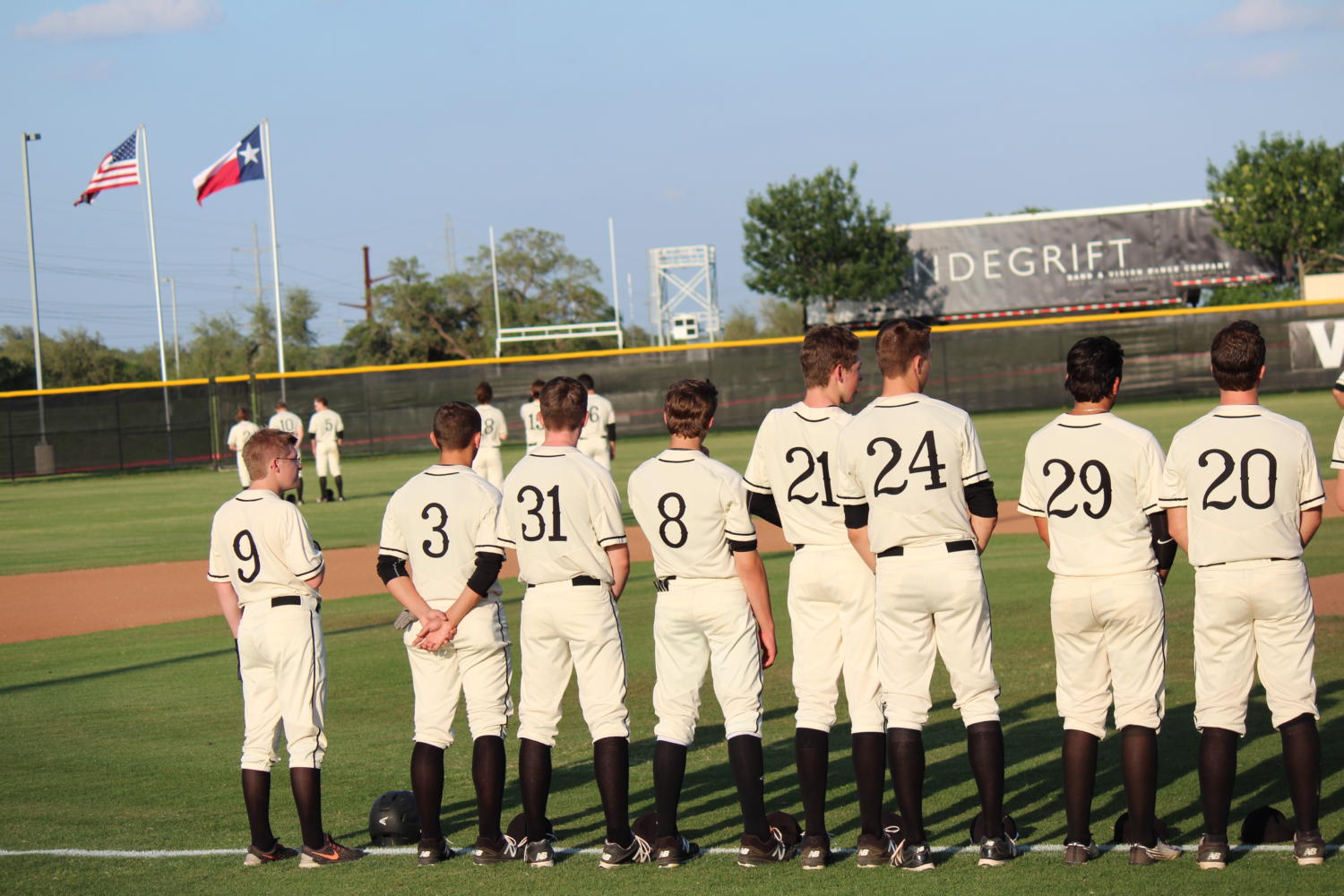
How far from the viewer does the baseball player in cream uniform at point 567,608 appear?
→ 17.8 ft

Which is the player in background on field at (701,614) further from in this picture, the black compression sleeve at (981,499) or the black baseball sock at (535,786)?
the black compression sleeve at (981,499)

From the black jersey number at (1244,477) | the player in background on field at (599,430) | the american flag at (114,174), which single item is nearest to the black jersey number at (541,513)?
the black jersey number at (1244,477)

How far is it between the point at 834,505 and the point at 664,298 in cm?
7257

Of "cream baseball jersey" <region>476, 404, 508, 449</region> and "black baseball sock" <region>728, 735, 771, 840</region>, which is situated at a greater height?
"cream baseball jersey" <region>476, 404, 508, 449</region>

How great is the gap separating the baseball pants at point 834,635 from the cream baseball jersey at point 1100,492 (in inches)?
32.0

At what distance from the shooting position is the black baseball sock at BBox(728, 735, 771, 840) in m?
5.34

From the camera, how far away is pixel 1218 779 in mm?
4984

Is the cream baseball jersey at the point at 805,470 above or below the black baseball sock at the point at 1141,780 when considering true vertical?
above

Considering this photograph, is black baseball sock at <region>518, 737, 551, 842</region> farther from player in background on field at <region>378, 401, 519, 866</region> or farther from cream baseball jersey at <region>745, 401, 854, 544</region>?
cream baseball jersey at <region>745, 401, 854, 544</region>

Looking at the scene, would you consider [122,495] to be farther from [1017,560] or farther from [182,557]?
[1017,560]

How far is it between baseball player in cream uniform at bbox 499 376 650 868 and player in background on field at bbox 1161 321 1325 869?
7.42 feet

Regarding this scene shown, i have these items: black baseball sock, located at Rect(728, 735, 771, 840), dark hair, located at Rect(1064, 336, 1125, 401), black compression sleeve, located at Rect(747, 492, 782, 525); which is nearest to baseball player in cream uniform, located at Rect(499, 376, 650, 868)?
black baseball sock, located at Rect(728, 735, 771, 840)

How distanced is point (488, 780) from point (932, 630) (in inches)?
76.9

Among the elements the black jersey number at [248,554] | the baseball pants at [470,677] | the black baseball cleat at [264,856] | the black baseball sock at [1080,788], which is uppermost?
the black jersey number at [248,554]
